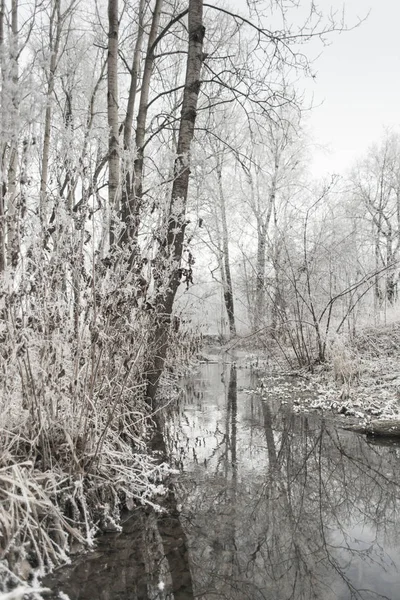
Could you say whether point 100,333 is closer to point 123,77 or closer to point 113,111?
point 113,111

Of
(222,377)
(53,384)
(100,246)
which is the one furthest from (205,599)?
(222,377)

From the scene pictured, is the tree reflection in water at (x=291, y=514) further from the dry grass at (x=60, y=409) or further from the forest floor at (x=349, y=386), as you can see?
the forest floor at (x=349, y=386)

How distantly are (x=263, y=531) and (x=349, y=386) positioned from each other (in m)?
3.90

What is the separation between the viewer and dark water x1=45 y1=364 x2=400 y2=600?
197 cm

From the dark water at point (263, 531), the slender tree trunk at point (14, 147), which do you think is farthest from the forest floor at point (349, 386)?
the slender tree trunk at point (14, 147)

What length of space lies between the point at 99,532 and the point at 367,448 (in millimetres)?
2748

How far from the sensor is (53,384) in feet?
8.11

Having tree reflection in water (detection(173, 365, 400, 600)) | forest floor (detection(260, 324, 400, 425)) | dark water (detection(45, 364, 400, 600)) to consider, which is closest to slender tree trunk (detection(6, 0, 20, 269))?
Result: dark water (detection(45, 364, 400, 600))

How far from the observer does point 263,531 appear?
2477mm

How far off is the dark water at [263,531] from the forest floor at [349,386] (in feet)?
2.96

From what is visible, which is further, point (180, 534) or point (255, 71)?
point (255, 71)

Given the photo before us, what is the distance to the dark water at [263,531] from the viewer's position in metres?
1.97

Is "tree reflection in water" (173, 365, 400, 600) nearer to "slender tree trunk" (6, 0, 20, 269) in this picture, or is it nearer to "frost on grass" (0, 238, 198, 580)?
"frost on grass" (0, 238, 198, 580)

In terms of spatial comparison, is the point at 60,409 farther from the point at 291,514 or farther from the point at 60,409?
the point at 291,514
